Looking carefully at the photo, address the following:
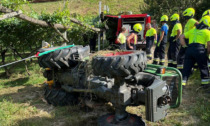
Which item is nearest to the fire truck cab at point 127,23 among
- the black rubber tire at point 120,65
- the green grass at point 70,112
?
the green grass at point 70,112

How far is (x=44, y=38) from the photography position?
8008 mm

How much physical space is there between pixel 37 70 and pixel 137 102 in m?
6.07

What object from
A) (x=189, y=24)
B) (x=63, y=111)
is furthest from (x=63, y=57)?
(x=189, y=24)

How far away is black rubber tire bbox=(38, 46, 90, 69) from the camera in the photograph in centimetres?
382

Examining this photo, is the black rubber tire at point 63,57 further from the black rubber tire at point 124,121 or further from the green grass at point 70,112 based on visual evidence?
the black rubber tire at point 124,121

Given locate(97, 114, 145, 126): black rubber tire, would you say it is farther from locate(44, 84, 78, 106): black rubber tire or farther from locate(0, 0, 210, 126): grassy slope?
locate(44, 84, 78, 106): black rubber tire

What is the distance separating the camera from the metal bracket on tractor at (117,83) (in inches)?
90.0

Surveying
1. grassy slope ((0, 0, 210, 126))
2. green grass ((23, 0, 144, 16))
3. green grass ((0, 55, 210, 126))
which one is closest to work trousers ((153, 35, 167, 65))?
grassy slope ((0, 0, 210, 126))

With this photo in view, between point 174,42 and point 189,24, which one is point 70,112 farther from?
point 189,24

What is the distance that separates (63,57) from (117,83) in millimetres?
1672

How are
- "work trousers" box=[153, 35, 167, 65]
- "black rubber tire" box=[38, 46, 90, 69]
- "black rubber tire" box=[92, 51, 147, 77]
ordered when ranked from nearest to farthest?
"black rubber tire" box=[92, 51, 147, 77] → "black rubber tire" box=[38, 46, 90, 69] → "work trousers" box=[153, 35, 167, 65]

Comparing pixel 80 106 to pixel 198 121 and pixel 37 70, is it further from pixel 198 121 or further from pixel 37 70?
pixel 37 70

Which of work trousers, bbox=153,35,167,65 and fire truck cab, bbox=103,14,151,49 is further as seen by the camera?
fire truck cab, bbox=103,14,151,49

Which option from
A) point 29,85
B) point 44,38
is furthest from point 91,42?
point 29,85
